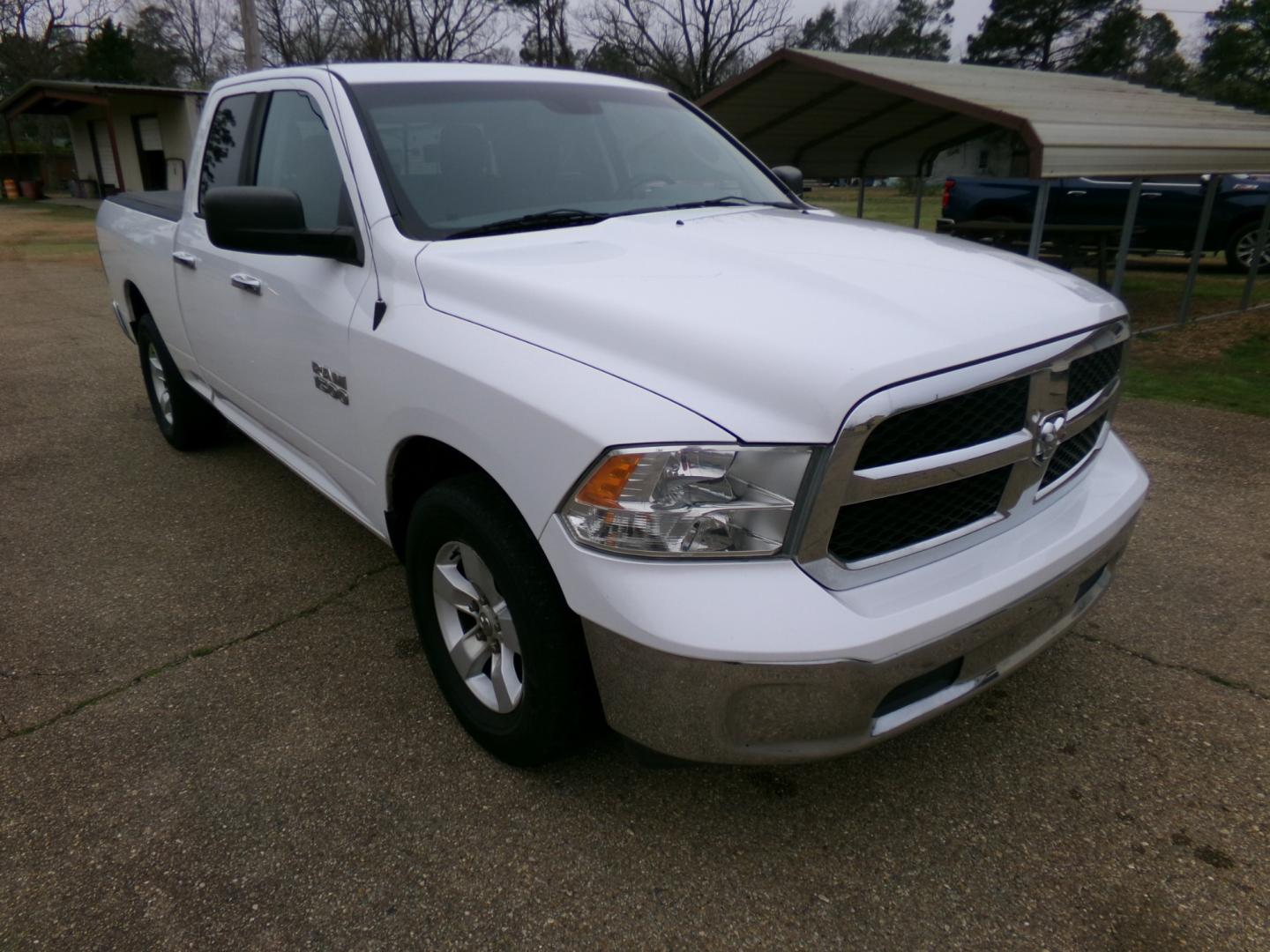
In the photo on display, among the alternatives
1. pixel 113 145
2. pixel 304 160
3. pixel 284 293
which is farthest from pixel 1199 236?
pixel 113 145

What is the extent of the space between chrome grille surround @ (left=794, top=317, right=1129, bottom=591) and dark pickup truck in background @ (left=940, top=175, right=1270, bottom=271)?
10.1 meters

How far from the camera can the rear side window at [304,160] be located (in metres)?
→ 2.92

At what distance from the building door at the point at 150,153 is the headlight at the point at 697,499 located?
95.4ft

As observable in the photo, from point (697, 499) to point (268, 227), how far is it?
160cm

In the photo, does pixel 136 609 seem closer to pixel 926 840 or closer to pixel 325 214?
pixel 325 214

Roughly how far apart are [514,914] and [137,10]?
197 ft


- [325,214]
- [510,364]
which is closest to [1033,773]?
[510,364]

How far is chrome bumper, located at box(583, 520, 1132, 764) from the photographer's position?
5.89 ft

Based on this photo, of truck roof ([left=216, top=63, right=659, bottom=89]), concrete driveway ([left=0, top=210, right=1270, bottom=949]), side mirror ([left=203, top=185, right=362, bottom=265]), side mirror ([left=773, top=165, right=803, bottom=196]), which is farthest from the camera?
side mirror ([left=773, top=165, right=803, bottom=196])

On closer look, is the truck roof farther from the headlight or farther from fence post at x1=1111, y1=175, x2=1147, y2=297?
fence post at x1=1111, y1=175, x2=1147, y2=297

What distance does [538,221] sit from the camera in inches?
110

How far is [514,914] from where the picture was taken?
80.8 inches

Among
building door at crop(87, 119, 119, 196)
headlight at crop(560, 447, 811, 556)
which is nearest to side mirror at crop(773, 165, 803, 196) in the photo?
headlight at crop(560, 447, 811, 556)

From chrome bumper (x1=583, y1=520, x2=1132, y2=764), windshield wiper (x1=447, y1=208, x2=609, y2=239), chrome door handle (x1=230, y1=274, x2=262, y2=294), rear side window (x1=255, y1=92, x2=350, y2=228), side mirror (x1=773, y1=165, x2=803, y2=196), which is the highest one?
rear side window (x1=255, y1=92, x2=350, y2=228)
